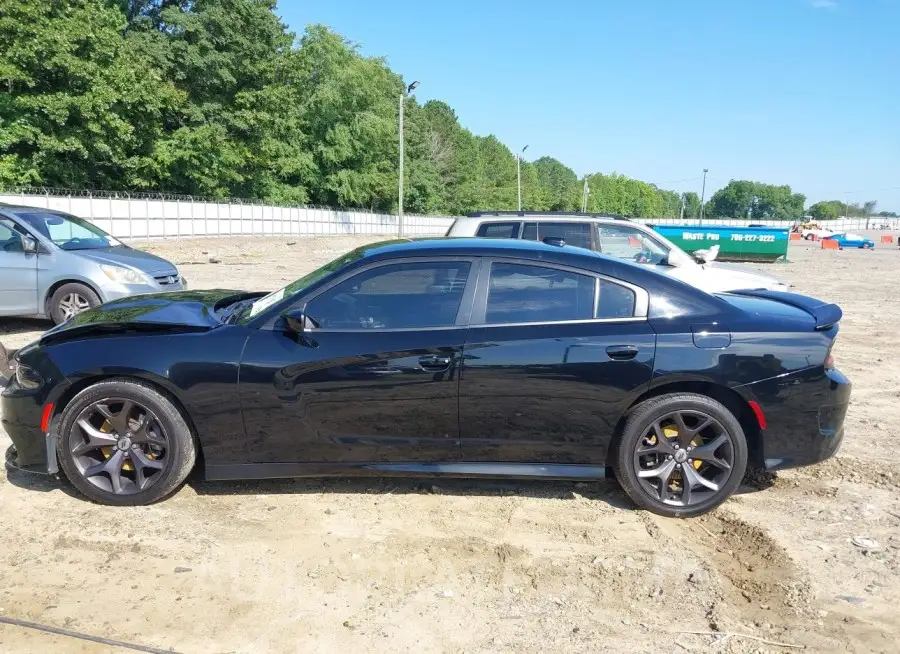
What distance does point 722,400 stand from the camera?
3.99 meters

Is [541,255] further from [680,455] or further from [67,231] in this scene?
[67,231]

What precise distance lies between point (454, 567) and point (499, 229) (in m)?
5.67

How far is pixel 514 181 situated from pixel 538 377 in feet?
373

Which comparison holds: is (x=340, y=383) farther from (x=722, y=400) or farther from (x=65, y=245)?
(x=65, y=245)

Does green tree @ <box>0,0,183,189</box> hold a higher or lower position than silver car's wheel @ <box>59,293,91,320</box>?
higher

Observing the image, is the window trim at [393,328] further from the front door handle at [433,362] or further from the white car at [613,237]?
the white car at [613,237]

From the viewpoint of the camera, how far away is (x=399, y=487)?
14.3 feet

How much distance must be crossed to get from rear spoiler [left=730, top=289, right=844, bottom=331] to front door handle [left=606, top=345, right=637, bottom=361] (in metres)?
1.17

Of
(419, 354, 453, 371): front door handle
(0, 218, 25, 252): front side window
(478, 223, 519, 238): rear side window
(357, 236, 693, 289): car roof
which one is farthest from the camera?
(478, 223, 519, 238): rear side window

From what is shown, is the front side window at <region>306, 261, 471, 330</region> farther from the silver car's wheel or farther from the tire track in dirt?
the silver car's wheel

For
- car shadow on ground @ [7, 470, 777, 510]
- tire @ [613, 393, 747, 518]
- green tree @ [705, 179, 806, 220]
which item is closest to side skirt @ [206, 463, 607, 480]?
tire @ [613, 393, 747, 518]

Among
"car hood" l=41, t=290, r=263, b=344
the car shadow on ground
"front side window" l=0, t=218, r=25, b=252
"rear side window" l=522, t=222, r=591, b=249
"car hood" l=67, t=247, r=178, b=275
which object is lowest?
the car shadow on ground

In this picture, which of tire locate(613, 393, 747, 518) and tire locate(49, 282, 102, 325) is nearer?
tire locate(613, 393, 747, 518)

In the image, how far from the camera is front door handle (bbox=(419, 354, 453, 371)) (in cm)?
380
